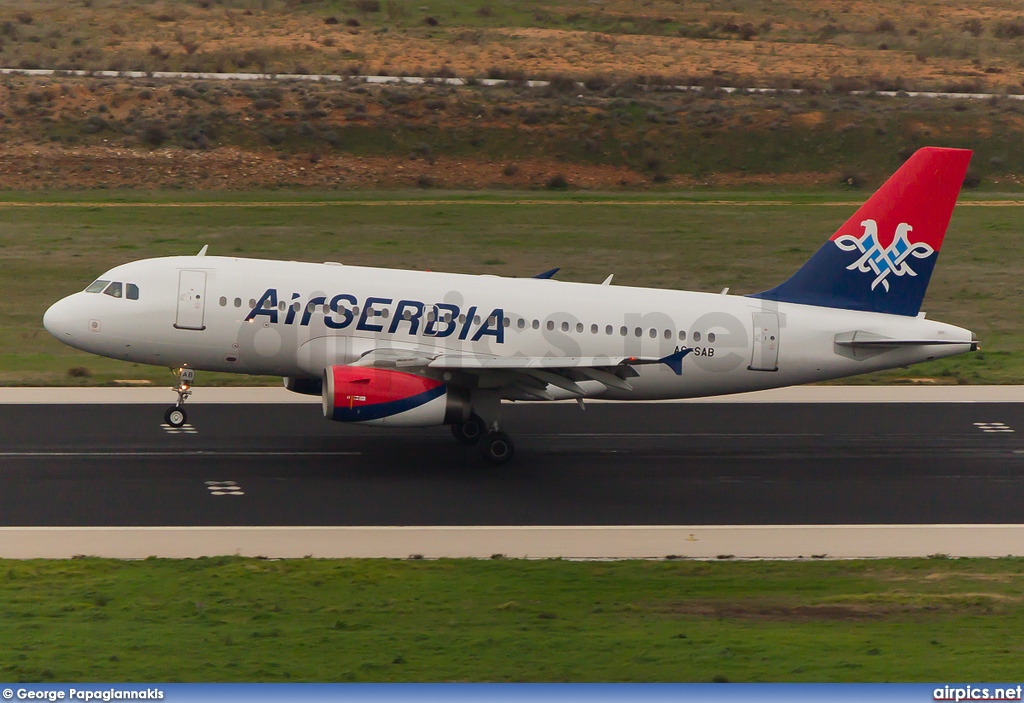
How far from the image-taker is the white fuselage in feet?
85.9

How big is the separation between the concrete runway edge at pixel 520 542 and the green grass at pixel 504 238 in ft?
64.8

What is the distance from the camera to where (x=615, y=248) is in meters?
55.8

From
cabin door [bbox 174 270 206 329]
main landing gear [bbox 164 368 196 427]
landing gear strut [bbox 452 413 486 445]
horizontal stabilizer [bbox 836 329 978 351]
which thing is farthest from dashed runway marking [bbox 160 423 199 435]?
horizontal stabilizer [bbox 836 329 978 351]

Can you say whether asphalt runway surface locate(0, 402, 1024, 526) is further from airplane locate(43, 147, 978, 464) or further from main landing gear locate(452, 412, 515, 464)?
airplane locate(43, 147, 978, 464)

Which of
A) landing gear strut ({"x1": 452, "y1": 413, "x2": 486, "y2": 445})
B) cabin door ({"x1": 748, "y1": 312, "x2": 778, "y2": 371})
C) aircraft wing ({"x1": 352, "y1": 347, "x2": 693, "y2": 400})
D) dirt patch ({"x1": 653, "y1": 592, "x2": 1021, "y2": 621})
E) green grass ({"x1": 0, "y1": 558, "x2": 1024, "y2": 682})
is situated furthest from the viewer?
landing gear strut ({"x1": 452, "y1": 413, "x2": 486, "y2": 445})

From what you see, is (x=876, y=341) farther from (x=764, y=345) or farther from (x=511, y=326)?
(x=511, y=326)

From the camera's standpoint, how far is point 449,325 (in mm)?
26453

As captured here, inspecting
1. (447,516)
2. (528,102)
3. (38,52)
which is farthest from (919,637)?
(38,52)

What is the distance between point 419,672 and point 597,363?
10370 mm

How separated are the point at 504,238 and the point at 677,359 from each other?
31.3 meters

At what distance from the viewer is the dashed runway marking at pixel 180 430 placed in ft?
92.8

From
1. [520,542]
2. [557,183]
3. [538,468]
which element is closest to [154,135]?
[557,183]

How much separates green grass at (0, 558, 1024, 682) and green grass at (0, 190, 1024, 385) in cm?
2295

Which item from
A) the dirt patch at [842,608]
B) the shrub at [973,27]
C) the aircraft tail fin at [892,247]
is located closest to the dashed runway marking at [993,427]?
the aircraft tail fin at [892,247]
